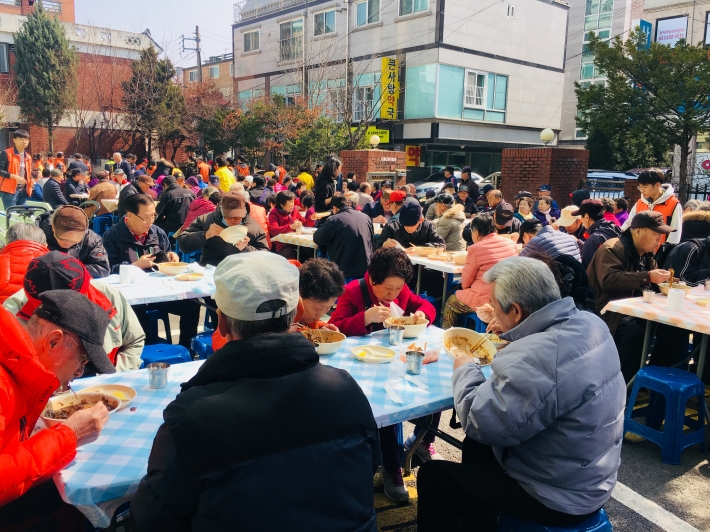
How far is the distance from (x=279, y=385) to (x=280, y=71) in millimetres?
32344

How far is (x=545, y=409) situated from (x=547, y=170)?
36.0 feet

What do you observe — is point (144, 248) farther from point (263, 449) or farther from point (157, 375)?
point (263, 449)

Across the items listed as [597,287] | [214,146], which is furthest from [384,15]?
[597,287]

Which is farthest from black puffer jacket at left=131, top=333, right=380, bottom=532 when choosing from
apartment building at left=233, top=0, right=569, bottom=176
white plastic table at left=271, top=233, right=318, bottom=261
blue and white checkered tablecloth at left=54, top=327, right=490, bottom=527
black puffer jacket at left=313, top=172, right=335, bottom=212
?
apartment building at left=233, top=0, right=569, bottom=176

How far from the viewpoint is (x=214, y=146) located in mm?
29297

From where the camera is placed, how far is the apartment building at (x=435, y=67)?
84.6 ft

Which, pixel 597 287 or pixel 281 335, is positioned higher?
pixel 281 335

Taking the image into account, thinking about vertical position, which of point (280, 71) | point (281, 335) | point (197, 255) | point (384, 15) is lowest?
point (197, 255)

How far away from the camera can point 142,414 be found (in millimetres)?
2422

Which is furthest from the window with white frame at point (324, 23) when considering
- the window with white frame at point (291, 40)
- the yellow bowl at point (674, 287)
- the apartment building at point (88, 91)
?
the yellow bowl at point (674, 287)

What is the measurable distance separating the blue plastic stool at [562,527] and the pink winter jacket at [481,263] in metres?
3.13

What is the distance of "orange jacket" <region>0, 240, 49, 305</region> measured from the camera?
3451 mm

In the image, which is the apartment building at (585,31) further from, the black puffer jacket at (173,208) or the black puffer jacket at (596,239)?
the black puffer jacket at (596,239)

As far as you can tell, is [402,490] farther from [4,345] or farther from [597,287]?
[597,287]
